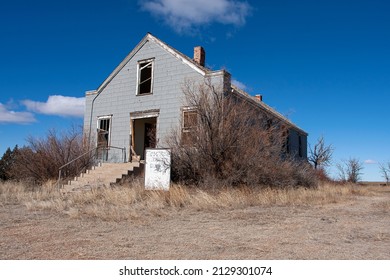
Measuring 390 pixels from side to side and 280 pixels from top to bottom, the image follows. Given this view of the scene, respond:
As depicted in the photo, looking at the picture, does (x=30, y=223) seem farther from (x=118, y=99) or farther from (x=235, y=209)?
(x=118, y=99)

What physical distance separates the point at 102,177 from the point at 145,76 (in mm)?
7495

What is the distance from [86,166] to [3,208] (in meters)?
9.31

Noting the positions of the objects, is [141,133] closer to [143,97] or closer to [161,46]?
[143,97]

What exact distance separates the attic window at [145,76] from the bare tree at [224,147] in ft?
17.9

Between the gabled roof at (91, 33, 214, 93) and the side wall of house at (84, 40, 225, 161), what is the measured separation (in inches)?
5.6

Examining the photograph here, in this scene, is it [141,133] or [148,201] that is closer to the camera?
[148,201]

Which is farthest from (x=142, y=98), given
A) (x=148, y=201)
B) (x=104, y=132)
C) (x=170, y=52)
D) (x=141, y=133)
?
(x=148, y=201)

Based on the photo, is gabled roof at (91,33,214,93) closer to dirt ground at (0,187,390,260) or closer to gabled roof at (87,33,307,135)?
gabled roof at (87,33,307,135)

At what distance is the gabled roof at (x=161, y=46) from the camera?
1839 centimetres

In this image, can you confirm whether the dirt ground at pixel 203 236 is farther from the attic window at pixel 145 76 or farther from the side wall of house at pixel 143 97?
the attic window at pixel 145 76

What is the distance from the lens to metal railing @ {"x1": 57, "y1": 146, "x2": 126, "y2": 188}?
19969mm

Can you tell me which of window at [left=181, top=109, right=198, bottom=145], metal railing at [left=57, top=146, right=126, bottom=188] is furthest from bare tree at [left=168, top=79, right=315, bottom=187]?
metal railing at [left=57, top=146, right=126, bottom=188]

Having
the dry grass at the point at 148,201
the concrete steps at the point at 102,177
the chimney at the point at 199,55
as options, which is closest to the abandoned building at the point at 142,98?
the chimney at the point at 199,55

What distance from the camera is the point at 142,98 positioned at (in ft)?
67.3
